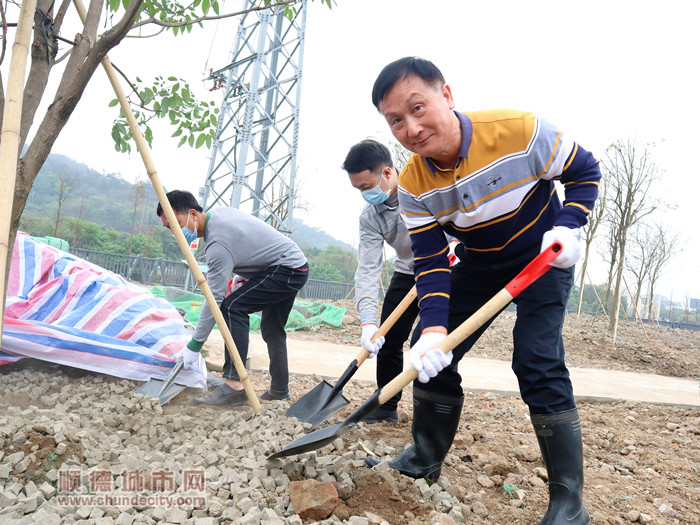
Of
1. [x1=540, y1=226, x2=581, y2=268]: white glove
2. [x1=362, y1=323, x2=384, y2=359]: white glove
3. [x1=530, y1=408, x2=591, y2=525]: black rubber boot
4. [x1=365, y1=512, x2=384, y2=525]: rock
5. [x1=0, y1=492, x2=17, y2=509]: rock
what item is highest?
[x1=540, y1=226, x2=581, y2=268]: white glove

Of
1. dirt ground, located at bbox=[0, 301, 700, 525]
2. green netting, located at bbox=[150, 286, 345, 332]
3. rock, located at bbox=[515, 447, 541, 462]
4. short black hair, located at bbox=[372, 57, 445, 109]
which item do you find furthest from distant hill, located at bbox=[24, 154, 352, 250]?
short black hair, located at bbox=[372, 57, 445, 109]

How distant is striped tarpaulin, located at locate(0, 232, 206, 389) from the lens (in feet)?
9.59

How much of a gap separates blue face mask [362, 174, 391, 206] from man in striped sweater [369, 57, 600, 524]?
0.82 m

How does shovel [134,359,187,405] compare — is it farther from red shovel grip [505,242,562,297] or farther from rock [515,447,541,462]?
red shovel grip [505,242,562,297]

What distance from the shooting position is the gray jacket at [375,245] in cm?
278

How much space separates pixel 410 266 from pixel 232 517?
5.65ft

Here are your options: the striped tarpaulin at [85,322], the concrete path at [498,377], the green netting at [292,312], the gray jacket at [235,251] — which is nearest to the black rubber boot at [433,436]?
the gray jacket at [235,251]

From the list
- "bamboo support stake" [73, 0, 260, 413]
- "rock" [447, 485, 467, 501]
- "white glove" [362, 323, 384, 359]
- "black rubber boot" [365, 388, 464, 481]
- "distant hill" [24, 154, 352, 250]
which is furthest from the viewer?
→ "distant hill" [24, 154, 352, 250]

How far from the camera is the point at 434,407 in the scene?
1929 millimetres

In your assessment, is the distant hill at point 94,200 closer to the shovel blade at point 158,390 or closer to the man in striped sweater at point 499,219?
the shovel blade at point 158,390

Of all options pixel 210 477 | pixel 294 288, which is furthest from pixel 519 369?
pixel 294 288

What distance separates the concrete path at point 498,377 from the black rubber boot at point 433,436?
2046 millimetres

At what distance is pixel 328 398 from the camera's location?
2.45m

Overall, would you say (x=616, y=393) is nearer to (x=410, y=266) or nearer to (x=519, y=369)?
(x=410, y=266)
